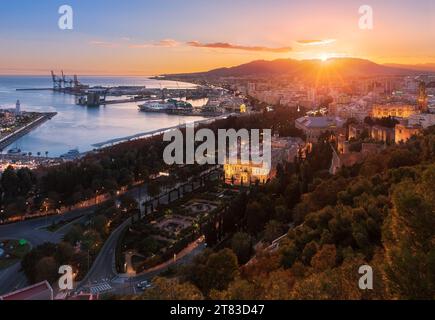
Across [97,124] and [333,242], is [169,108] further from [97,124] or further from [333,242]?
[333,242]

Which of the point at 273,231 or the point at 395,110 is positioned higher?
the point at 395,110

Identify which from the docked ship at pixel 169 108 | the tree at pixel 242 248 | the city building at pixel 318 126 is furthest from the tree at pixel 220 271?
the docked ship at pixel 169 108

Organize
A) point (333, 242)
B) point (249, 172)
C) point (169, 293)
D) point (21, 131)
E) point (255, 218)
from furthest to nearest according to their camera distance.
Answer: point (21, 131) → point (249, 172) → point (255, 218) → point (333, 242) → point (169, 293)

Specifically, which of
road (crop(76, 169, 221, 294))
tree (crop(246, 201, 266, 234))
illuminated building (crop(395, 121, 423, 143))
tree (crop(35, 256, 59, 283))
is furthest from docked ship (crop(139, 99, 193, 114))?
tree (crop(35, 256, 59, 283))

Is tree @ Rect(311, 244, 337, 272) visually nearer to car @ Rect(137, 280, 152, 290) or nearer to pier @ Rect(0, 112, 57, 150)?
car @ Rect(137, 280, 152, 290)

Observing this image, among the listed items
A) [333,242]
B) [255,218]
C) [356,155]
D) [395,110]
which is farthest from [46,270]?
[395,110]

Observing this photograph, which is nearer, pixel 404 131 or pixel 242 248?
pixel 242 248
